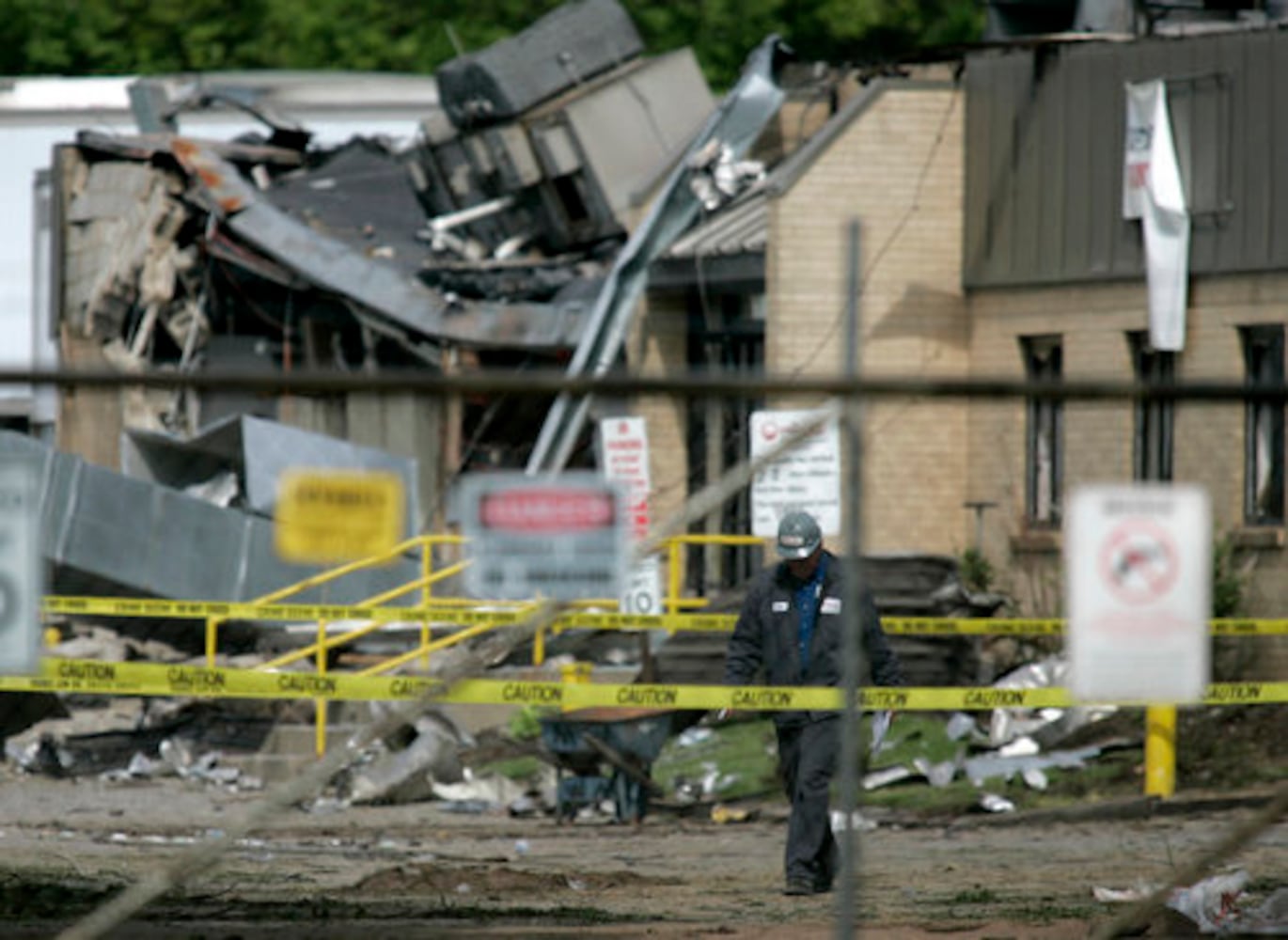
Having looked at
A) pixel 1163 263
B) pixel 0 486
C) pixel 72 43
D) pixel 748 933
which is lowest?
pixel 748 933

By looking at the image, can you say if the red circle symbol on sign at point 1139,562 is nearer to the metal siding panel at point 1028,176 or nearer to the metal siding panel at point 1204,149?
the metal siding panel at point 1204,149

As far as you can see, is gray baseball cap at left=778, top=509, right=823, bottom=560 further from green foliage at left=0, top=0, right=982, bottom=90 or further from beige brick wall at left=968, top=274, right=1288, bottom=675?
green foliage at left=0, top=0, right=982, bottom=90

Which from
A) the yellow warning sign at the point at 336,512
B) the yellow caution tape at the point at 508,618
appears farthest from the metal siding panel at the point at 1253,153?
the yellow warning sign at the point at 336,512

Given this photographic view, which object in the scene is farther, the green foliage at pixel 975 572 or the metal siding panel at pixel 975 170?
the metal siding panel at pixel 975 170

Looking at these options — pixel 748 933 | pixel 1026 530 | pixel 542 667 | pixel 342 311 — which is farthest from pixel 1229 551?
pixel 342 311

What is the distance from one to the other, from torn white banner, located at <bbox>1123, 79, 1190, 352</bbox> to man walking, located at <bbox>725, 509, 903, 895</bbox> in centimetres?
876

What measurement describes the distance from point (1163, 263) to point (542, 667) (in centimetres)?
597

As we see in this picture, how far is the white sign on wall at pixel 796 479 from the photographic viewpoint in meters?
15.1

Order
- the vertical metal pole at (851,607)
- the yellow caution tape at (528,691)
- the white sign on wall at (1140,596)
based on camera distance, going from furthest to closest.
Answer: the yellow caution tape at (528,691) → the vertical metal pole at (851,607) → the white sign on wall at (1140,596)

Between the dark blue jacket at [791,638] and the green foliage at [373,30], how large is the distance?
3876 centimetres

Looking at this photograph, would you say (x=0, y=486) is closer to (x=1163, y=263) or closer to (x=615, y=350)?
(x=1163, y=263)

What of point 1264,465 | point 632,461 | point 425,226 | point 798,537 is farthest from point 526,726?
point 425,226

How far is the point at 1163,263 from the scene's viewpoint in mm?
21094

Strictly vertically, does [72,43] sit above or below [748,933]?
above
